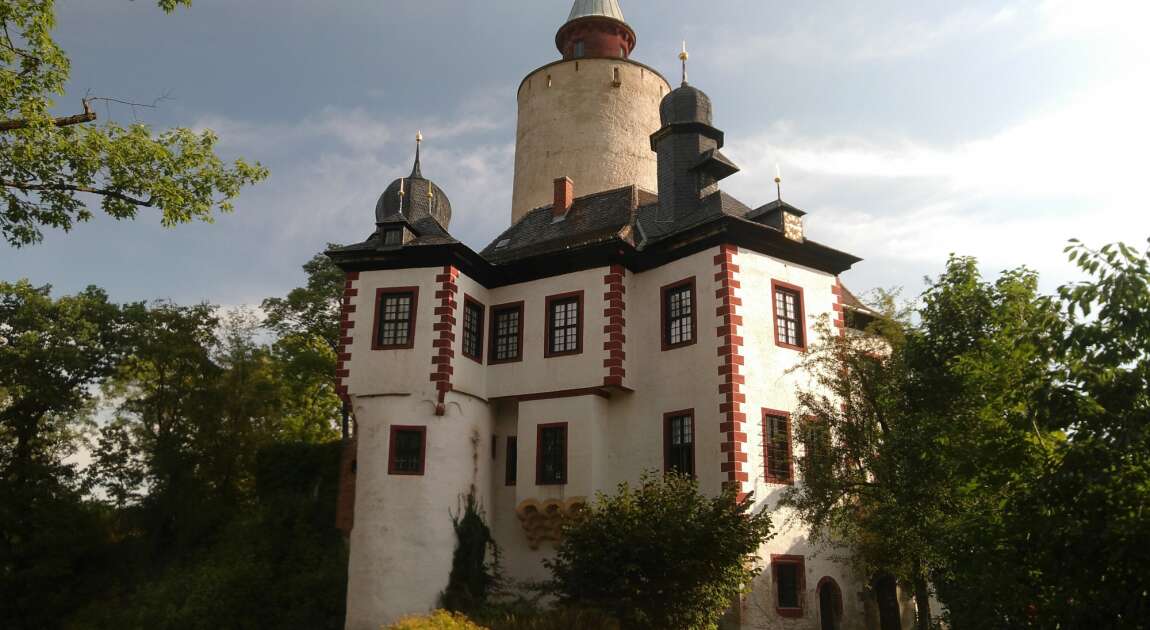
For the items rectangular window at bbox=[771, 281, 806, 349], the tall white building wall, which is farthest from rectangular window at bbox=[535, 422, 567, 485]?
rectangular window at bbox=[771, 281, 806, 349]

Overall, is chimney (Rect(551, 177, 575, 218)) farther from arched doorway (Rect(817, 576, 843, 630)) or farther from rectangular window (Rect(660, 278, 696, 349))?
arched doorway (Rect(817, 576, 843, 630))

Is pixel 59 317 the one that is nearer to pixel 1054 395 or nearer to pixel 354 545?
pixel 354 545

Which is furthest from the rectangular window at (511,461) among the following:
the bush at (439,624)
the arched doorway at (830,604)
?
the arched doorway at (830,604)

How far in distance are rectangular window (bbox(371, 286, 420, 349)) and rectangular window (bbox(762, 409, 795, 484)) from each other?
30.2ft

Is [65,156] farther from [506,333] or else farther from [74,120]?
[506,333]

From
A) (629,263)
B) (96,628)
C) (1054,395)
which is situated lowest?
(96,628)

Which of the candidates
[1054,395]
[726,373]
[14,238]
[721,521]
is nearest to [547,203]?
[726,373]

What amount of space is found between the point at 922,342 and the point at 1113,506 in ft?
29.2

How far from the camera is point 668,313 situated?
2416 centimetres

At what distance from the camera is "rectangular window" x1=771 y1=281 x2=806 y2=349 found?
77.0 ft

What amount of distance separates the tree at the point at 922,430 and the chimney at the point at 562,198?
9.87 m

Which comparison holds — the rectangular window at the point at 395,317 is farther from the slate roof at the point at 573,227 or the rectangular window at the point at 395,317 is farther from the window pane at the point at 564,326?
the window pane at the point at 564,326

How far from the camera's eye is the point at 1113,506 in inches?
392

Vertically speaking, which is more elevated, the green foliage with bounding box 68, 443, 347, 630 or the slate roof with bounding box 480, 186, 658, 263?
the slate roof with bounding box 480, 186, 658, 263
